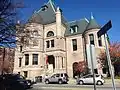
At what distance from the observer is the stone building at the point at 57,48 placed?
4819cm

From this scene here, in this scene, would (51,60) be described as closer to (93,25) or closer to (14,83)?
(93,25)

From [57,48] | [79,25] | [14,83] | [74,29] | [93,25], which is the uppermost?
[79,25]

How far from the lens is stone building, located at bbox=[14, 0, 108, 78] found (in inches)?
1897

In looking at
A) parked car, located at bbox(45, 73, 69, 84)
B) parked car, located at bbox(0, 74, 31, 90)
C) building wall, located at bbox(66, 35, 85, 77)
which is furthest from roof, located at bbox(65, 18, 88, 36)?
parked car, located at bbox(0, 74, 31, 90)

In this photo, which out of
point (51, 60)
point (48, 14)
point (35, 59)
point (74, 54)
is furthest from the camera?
point (48, 14)

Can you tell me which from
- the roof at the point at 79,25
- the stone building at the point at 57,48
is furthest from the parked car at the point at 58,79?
the roof at the point at 79,25

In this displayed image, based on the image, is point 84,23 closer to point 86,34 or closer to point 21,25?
point 86,34

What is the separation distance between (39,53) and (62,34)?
7.11 meters

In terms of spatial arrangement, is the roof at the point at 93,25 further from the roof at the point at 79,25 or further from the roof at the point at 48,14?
the roof at the point at 48,14

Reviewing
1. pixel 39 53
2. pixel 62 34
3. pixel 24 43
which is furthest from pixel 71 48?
pixel 24 43

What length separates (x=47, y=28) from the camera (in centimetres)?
5250

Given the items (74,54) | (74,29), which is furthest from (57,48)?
(74,29)

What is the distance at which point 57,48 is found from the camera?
162ft

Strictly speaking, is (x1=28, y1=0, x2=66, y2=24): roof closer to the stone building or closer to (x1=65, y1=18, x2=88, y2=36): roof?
the stone building
